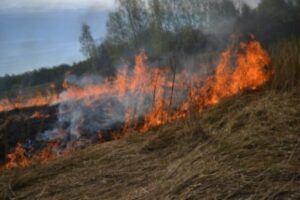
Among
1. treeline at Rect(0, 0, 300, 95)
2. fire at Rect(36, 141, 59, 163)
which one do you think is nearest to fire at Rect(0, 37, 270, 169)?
fire at Rect(36, 141, 59, 163)

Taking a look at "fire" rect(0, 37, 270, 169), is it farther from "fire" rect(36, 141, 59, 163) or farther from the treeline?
the treeline

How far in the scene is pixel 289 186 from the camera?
11.8ft

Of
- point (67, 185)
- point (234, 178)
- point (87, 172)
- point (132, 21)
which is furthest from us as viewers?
point (132, 21)

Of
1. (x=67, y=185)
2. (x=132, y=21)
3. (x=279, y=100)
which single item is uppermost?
(x=132, y=21)

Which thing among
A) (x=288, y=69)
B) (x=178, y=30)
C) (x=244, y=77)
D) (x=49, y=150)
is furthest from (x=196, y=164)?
(x=178, y=30)

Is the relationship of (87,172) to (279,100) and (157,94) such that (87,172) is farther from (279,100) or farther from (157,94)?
(157,94)

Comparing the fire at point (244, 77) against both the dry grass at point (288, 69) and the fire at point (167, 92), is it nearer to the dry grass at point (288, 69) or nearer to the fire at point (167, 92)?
the fire at point (167, 92)

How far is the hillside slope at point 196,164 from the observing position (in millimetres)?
3910

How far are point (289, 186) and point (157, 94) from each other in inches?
337

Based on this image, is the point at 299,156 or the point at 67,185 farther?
the point at 67,185

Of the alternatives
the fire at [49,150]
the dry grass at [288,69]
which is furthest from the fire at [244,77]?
the fire at [49,150]

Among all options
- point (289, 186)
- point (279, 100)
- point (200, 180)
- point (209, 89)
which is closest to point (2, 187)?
point (200, 180)

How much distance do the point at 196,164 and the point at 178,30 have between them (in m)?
28.5

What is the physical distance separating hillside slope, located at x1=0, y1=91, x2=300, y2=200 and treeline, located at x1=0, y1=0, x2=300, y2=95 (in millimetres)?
12037
